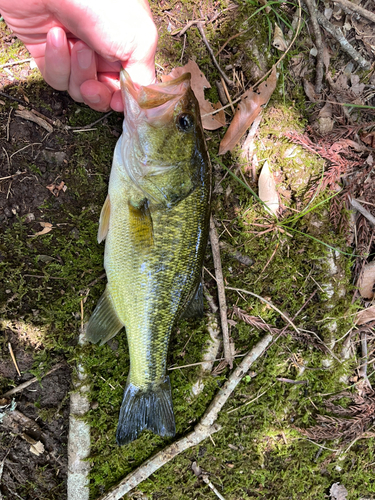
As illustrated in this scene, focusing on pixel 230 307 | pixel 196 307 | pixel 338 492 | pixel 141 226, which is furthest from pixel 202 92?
pixel 338 492

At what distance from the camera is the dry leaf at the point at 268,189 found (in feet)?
10.0

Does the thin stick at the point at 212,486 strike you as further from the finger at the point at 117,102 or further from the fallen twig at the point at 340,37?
the fallen twig at the point at 340,37

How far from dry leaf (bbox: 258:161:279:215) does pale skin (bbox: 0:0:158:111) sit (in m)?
1.32

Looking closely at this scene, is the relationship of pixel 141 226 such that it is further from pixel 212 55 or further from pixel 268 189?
pixel 212 55

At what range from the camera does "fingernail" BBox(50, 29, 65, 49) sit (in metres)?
2.21

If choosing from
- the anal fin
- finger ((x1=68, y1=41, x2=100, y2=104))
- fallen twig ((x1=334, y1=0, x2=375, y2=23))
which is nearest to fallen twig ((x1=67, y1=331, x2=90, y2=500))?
the anal fin

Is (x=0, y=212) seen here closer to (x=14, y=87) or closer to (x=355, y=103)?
(x=14, y=87)

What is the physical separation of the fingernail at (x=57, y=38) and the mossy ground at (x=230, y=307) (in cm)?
53

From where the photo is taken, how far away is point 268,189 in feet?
10.1

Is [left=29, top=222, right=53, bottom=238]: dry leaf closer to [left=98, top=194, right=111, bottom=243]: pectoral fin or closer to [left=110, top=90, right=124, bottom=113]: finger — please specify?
[left=98, top=194, right=111, bottom=243]: pectoral fin

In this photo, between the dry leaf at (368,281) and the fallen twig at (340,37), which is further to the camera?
the dry leaf at (368,281)

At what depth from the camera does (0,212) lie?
2.63 meters

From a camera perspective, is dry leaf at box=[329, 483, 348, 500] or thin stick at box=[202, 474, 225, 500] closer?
thin stick at box=[202, 474, 225, 500]

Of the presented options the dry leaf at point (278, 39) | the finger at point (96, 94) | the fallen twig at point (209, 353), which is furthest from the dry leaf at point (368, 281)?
the finger at point (96, 94)
